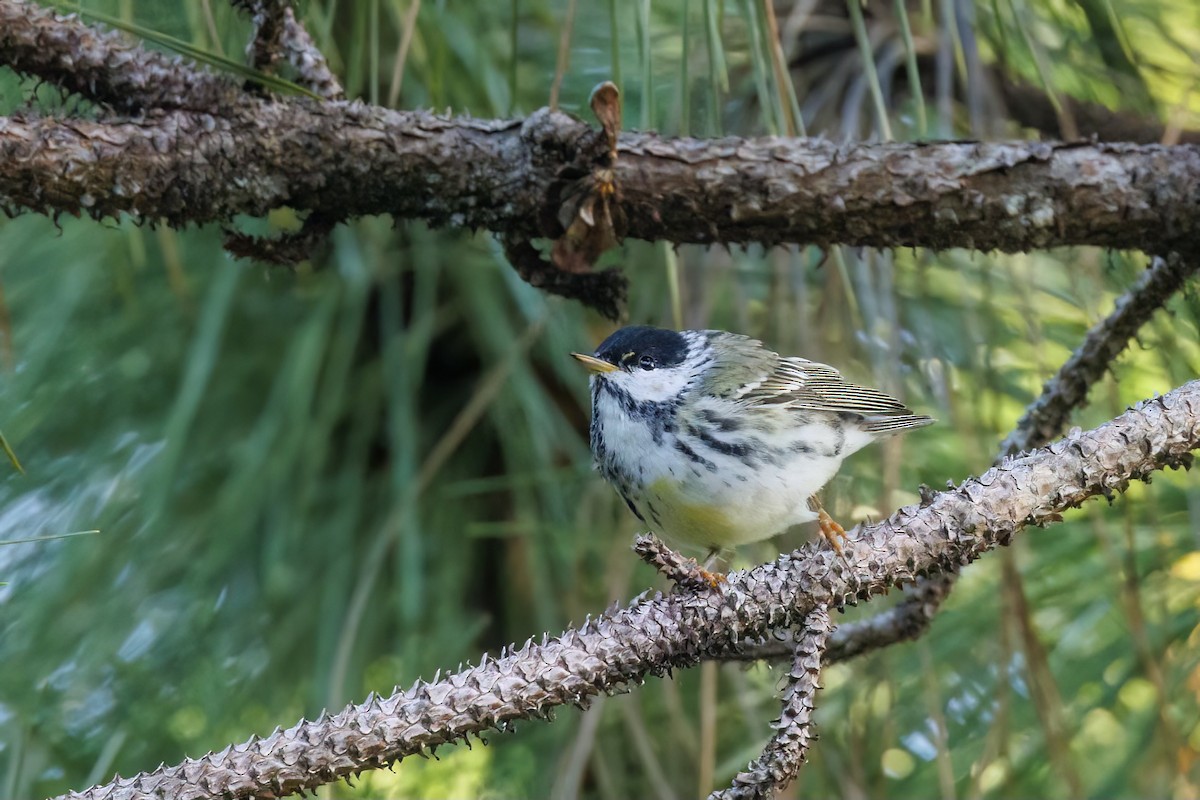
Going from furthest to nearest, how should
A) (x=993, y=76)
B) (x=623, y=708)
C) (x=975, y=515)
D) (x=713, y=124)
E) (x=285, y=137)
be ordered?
(x=993, y=76) < (x=623, y=708) < (x=713, y=124) < (x=285, y=137) < (x=975, y=515)

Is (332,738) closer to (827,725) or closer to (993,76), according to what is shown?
(827,725)

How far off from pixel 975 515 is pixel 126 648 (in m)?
1.18

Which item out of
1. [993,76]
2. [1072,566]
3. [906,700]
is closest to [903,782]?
[906,700]

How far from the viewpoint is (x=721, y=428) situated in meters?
1.62

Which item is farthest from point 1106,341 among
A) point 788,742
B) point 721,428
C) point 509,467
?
point 509,467

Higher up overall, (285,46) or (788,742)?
(285,46)

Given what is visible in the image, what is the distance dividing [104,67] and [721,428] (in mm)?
856

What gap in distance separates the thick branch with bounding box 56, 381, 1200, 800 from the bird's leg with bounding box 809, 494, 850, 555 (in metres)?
0.01

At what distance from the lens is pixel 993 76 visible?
2.06m

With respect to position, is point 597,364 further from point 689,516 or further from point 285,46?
point 285,46

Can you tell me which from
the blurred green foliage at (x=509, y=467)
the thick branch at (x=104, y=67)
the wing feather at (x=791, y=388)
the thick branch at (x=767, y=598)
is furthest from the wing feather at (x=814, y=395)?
the thick branch at (x=104, y=67)

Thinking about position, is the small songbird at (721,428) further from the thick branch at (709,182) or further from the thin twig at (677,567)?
the thin twig at (677,567)

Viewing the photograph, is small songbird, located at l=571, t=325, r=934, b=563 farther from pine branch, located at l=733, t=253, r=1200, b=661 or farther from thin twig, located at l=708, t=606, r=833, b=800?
thin twig, located at l=708, t=606, r=833, b=800

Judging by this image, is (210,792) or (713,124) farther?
(713,124)
